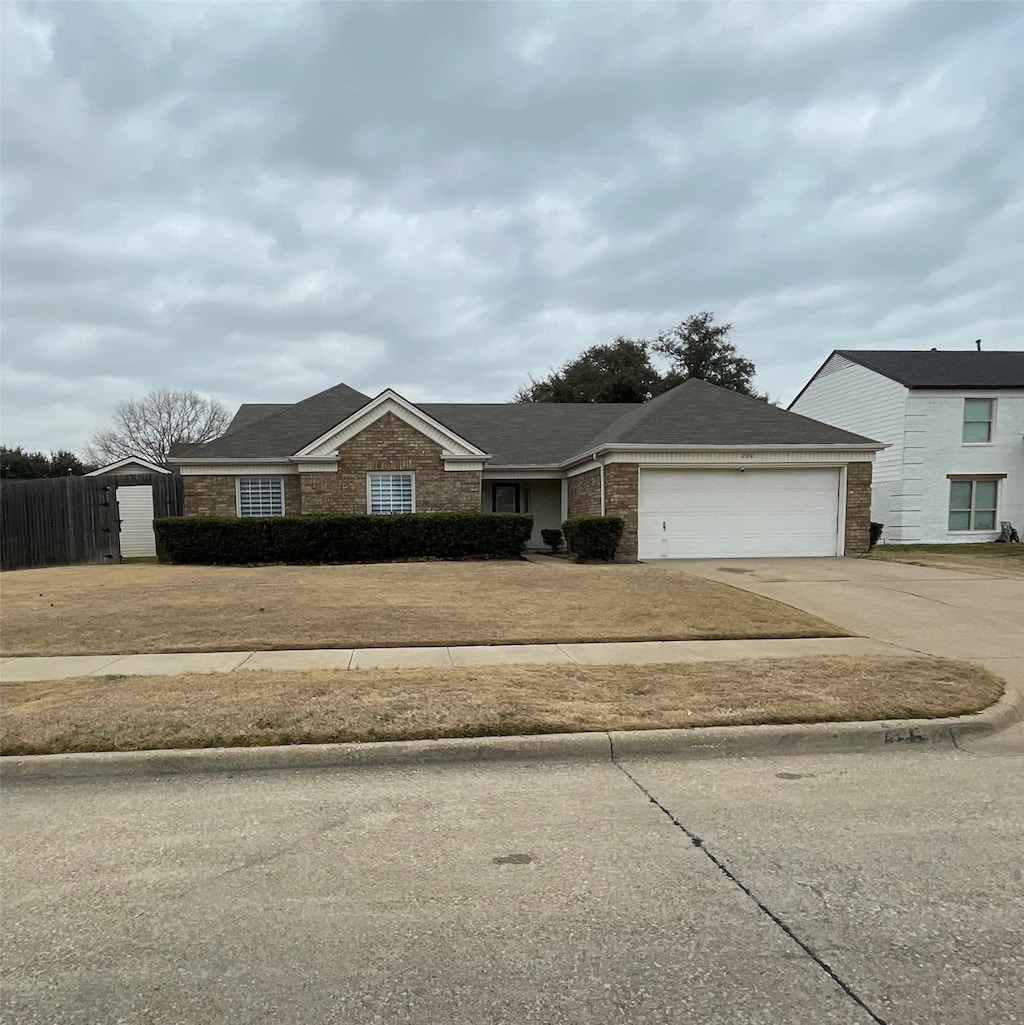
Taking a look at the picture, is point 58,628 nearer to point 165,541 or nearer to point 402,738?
point 402,738

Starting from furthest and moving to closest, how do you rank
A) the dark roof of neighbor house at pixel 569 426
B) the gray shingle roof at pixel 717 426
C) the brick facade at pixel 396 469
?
the brick facade at pixel 396 469, the dark roof of neighbor house at pixel 569 426, the gray shingle roof at pixel 717 426

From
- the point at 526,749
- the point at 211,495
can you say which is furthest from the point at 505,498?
the point at 526,749

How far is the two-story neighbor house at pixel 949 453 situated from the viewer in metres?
23.5

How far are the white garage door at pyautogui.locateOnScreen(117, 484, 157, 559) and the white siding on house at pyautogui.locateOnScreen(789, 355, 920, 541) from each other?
2361 centimetres

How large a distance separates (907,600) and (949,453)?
15727 millimetres

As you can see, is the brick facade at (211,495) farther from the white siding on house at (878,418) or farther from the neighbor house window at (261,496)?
the white siding on house at (878,418)

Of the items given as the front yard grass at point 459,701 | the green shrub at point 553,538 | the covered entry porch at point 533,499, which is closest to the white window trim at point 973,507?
the covered entry porch at point 533,499

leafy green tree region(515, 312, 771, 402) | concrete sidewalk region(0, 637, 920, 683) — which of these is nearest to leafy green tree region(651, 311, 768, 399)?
leafy green tree region(515, 312, 771, 402)

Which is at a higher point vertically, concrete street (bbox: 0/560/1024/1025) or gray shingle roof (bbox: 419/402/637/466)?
gray shingle roof (bbox: 419/402/637/466)

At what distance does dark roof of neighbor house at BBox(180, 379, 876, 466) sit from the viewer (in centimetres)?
1819

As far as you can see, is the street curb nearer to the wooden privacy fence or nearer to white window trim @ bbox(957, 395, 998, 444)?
the wooden privacy fence

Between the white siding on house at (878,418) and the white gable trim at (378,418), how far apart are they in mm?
13987

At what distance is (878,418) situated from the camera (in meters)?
24.9

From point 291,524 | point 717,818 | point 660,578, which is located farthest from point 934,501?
point 717,818
